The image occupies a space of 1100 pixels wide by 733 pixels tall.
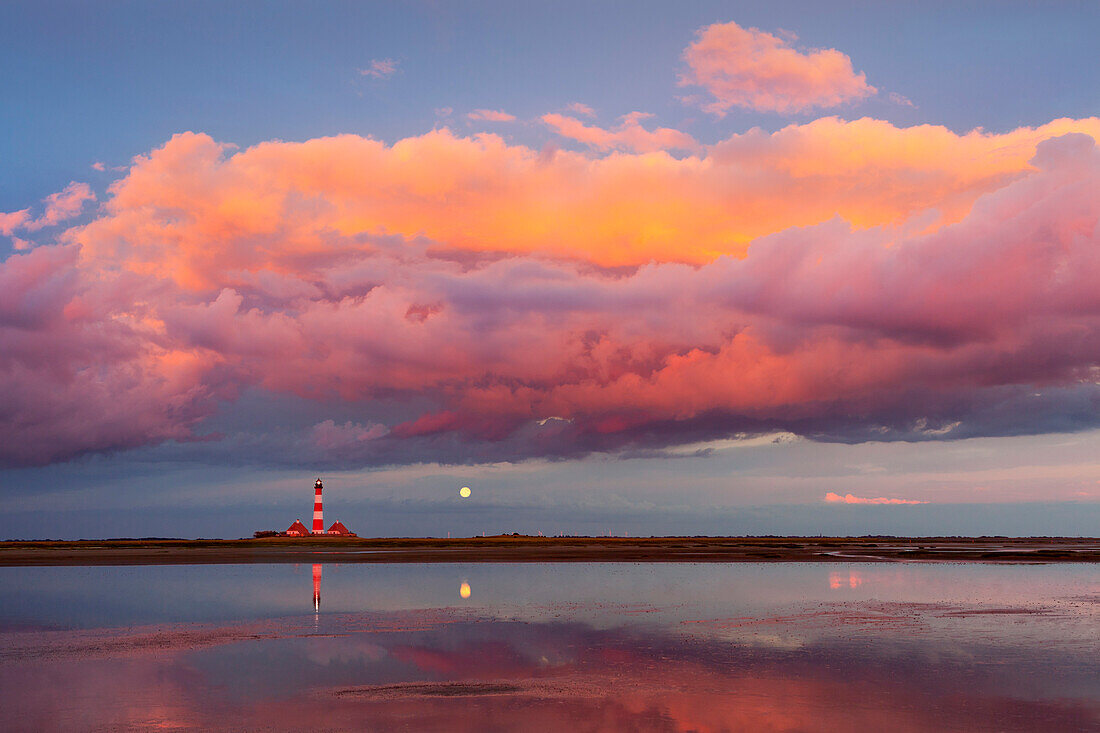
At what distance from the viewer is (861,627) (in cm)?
3262

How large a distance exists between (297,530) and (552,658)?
151m

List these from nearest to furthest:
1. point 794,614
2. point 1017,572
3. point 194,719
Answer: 1. point 194,719
2. point 794,614
3. point 1017,572

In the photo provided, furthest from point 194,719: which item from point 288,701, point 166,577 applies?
point 166,577

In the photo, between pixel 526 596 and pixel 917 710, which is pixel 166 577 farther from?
pixel 917 710

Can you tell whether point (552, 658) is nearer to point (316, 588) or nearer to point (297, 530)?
point (316, 588)

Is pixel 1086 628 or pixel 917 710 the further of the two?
pixel 1086 628

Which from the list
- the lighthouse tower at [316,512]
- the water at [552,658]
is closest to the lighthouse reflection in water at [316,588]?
the water at [552,658]

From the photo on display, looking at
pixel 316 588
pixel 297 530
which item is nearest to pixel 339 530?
pixel 297 530

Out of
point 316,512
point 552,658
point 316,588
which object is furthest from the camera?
point 316,512

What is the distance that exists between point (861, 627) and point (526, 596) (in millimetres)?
18056

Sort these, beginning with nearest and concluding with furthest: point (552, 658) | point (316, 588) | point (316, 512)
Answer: point (552, 658)
point (316, 588)
point (316, 512)

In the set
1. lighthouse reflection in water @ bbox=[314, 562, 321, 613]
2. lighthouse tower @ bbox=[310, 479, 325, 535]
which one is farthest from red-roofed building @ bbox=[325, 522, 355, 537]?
lighthouse reflection in water @ bbox=[314, 562, 321, 613]

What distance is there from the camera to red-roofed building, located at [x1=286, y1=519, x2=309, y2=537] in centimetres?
16638

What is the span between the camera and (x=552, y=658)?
1027 inches
